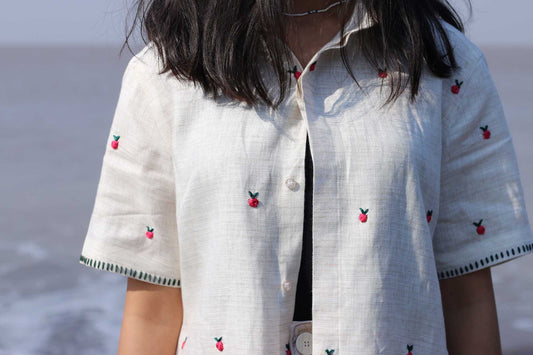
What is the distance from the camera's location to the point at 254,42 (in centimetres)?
97

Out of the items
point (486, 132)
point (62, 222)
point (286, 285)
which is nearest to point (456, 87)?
point (486, 132)

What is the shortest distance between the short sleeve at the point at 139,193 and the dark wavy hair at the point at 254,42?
51mm

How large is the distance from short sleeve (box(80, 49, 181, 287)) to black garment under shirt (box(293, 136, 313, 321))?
0.56 feet

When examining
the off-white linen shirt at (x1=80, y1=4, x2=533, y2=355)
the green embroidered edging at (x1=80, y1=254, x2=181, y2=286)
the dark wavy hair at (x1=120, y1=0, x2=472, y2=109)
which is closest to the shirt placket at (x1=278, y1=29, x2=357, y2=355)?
the off-white linen shirt at (x1=80, y1=4, x2=533, y2=355)

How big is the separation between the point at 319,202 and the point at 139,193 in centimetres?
23

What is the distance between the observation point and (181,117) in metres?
0.98

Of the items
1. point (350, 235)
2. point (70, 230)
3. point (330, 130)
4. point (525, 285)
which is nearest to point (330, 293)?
point (350, 235)

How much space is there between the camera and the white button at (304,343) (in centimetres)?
93

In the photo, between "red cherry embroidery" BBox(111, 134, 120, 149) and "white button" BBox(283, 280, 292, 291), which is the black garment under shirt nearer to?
"white button" BBox(283, 280, 292, 291)

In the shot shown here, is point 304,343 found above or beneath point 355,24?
beneath

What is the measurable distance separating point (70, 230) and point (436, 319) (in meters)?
4.01

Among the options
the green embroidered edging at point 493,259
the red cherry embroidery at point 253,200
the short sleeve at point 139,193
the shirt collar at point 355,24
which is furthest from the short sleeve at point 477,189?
the short sleeve at point 139,193

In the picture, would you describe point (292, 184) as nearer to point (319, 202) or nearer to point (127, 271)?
point (319, 202)

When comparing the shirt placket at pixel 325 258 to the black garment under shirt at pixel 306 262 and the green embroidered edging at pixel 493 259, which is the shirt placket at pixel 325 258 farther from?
the green embroidered edging at pixel 493 259
